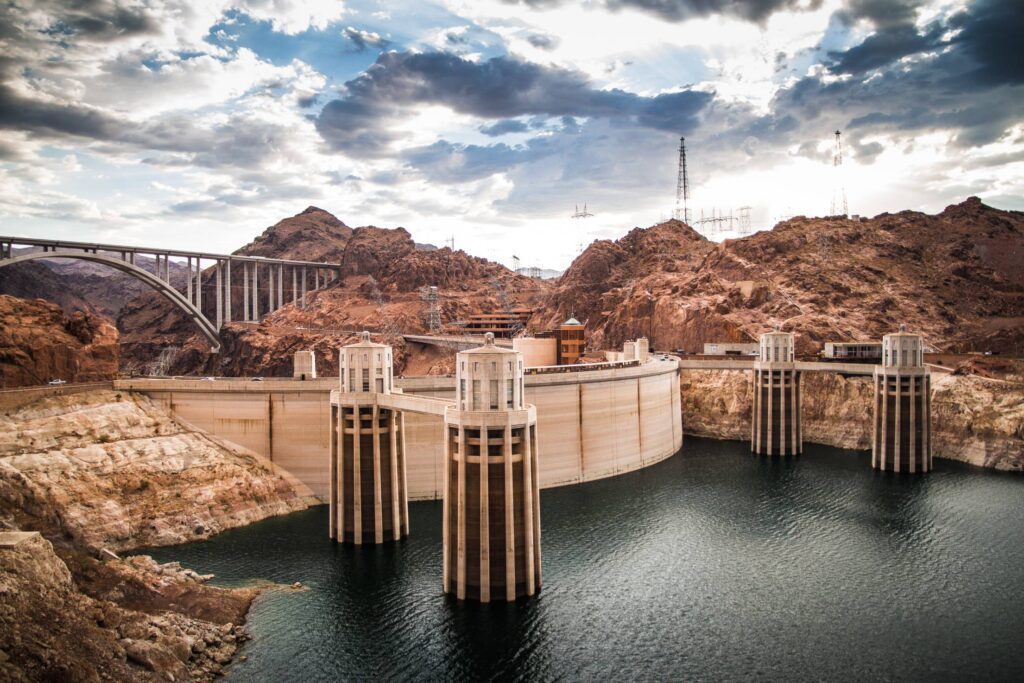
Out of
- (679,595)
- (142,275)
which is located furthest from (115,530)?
(142,275)

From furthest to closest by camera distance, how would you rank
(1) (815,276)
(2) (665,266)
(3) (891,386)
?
(2) (665,266)
(1) (815,276)
(3) (891,386)

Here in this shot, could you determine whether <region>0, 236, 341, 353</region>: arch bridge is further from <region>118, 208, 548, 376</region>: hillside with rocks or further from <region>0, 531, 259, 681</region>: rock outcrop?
<region>0, 531, 259, 681</region>: rock outcrop

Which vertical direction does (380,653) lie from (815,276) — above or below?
below

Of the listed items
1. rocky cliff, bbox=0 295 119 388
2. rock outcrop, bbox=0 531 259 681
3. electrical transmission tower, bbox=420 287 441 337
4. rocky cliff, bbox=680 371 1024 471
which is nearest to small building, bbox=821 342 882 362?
rocky cliff, bbox=680 371 1024 471

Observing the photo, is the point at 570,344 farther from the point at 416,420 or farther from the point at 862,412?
the point at 416,420

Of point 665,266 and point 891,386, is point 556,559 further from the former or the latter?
point 665,266

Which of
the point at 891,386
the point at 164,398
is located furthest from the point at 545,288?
the point at 164,398

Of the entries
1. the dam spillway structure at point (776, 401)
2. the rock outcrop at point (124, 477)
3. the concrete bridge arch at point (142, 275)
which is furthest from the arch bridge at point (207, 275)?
the dam spillway structure at point (776, 401)
